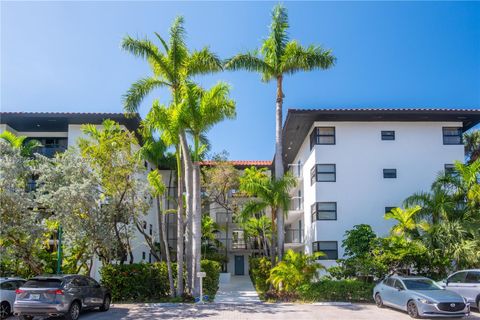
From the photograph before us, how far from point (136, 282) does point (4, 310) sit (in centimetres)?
536

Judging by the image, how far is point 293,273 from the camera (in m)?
19.1

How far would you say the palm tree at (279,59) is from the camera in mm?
22453

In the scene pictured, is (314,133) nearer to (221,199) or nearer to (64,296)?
(221,199)

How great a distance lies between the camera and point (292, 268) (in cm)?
1922

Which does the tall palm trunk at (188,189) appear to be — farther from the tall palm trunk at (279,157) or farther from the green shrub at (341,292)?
the green shrub at (341,292)

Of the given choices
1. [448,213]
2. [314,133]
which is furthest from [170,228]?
[448,213]

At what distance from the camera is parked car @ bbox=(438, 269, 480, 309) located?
1552 cm

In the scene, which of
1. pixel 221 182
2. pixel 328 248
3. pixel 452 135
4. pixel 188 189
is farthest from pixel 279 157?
pixel 221 182

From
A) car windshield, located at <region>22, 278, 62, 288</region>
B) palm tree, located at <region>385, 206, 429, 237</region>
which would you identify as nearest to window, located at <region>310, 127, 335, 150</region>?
palm tree, located at <region>385, 206, 429, 237</region>

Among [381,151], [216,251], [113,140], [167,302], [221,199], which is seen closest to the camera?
[167,302]

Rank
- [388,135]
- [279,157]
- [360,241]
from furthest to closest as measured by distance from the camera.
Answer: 1. [388,135]
2. [279,157]
3. [360,241]

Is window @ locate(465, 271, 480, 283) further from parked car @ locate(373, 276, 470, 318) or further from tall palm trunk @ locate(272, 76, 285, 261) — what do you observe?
→ tall palm trunk @ locate(272, 76, 285, 261)

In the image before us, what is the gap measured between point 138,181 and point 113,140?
207 centimetres

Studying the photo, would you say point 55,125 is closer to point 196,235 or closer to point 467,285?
point 196,235
